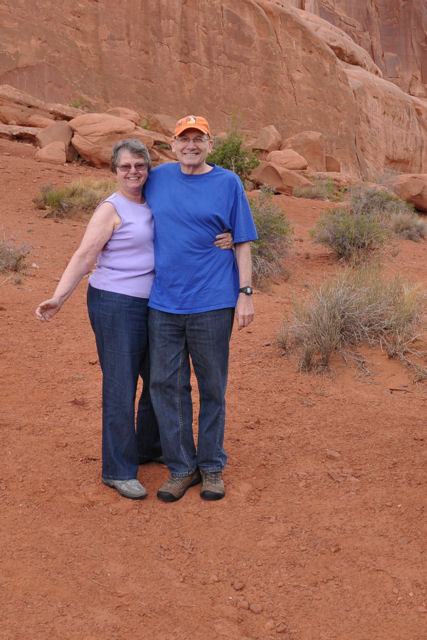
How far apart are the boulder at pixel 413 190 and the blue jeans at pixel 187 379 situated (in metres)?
14.1

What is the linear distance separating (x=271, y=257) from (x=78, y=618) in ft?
24.5

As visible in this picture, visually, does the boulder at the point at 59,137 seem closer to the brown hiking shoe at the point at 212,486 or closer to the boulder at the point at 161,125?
the boulder at the point at 161,125

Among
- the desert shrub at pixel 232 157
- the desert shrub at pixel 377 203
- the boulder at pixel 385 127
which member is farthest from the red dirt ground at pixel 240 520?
the boulder at pixel 385 127

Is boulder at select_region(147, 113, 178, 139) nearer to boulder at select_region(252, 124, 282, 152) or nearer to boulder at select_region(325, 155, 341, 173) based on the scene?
boulder at select_region(252, 124, 282, 152)

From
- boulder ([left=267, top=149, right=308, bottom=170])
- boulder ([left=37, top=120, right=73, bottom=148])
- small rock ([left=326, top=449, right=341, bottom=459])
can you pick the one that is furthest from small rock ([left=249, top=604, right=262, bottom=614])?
boulder ([left=267, top=149, right=308, bottom=170])

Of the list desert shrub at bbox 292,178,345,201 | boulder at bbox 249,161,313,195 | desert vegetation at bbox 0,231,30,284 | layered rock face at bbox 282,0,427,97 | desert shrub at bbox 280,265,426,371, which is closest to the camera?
desert shrub at bbox 280,265,426,371

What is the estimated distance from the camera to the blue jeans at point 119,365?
3469 mm

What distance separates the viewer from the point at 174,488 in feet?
12.0

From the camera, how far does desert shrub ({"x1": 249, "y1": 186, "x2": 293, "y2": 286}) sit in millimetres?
9219

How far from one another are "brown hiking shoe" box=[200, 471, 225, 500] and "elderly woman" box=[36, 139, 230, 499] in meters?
0.37

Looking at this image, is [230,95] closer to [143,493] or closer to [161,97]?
[161,97]

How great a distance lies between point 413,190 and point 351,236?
702 cm

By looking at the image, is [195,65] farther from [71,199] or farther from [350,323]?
[350,323]

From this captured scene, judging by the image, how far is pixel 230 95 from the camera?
26828 millimetres
